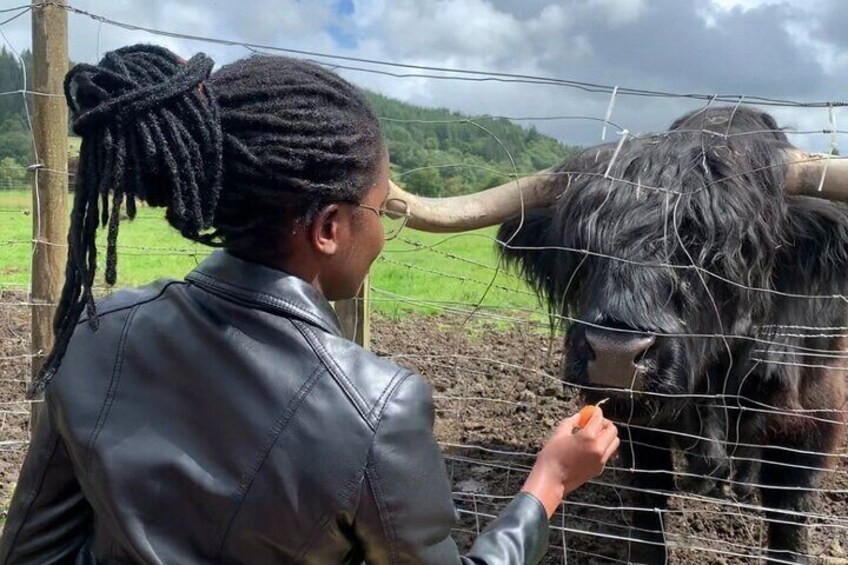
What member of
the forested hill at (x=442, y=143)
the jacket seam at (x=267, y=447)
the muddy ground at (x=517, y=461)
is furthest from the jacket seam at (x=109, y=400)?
the muddy ground at (x=517, y=461)

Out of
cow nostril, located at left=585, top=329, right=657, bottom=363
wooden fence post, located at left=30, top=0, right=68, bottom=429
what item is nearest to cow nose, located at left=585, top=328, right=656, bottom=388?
cow nostril, located at left=585, top=329, right=657, bottom=363

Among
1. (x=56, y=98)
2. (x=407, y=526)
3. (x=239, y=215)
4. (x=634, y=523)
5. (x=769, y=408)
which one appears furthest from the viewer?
(x=634, y=523)

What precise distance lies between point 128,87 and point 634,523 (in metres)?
3.39

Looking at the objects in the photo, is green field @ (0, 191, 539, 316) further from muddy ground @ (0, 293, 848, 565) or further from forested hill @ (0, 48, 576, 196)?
forested hill @ (0, 48, 576, 196)

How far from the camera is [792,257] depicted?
11.9 ft

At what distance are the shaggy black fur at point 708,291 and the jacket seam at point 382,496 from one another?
1695 millimetres

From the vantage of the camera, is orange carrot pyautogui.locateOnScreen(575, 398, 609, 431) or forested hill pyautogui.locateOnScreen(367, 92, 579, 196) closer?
orange carrot pyautogui.locateOnScreen(575, 398, 609, 431)

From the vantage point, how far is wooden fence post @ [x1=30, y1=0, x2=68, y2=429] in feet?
11.2

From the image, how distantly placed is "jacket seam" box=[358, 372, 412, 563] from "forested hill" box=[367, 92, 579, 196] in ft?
6.02

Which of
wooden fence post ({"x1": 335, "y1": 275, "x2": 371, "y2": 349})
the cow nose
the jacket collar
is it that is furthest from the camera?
wooden fence post ({"x1": 335, "y1": 275, "x2": 371, "y2": 349})

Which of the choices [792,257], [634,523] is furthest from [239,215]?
[634,523]

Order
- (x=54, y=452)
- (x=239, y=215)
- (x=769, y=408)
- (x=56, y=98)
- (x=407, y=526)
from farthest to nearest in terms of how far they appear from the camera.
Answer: (x=769, y=408) → (x=56, y=98) → (x=54, y=452) → (x=239, y=215) → (x=407, y=526)

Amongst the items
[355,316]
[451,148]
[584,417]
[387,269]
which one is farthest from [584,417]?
[387,269]

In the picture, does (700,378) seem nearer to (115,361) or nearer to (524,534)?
(524,534)
